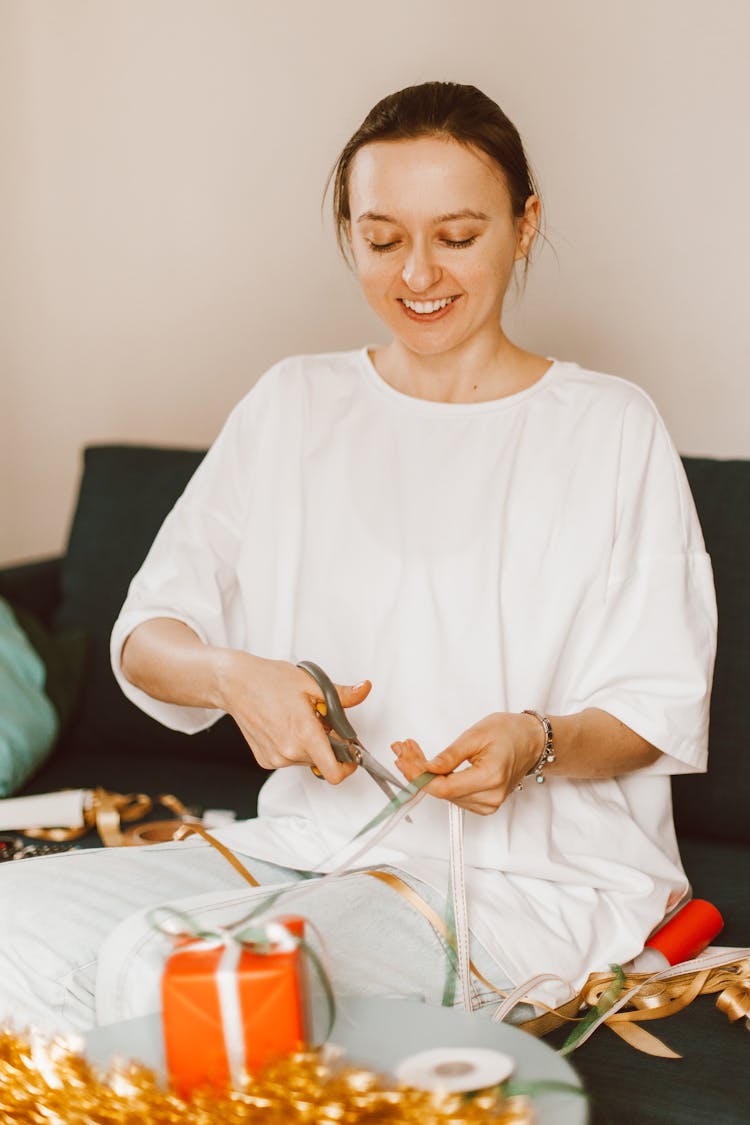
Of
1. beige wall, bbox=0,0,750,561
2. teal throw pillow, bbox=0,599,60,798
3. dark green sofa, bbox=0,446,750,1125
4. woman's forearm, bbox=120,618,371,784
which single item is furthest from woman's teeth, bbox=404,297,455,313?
teal throw pillow, bbox=0,599,60,798

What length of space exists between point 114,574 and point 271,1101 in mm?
1402

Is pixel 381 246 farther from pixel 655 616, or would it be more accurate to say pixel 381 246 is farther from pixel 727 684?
pixel 727 684

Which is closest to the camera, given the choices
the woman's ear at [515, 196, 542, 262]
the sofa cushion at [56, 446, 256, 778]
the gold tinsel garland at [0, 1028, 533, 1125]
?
the gold tinsel garland at [0, 1028, 533, 1125]

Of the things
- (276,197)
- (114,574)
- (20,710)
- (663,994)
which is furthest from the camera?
(276,197)

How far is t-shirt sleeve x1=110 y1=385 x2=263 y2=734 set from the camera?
1388 mm

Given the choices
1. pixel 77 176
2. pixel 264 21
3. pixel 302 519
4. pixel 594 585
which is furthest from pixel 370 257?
pixel 77 176

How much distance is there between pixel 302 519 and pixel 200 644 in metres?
0.20

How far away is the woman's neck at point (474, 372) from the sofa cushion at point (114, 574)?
2.42ft

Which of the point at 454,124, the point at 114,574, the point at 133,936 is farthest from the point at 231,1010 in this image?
the point at 114,574

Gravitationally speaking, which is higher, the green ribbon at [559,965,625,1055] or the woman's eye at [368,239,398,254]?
the woman's eye at [368,239,398,254]

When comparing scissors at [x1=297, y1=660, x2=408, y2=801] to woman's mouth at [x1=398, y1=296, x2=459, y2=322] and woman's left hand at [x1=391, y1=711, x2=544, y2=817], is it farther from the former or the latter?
woman's mouth at [x1=398, y1=296, x2=459, y2=322]

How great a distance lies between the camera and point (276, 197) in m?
2.22

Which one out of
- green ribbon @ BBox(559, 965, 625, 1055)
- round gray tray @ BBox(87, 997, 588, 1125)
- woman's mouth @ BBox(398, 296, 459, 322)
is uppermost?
woman's mouth @ BBox(398, 296, 459, 322)

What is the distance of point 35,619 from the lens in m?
2.07
